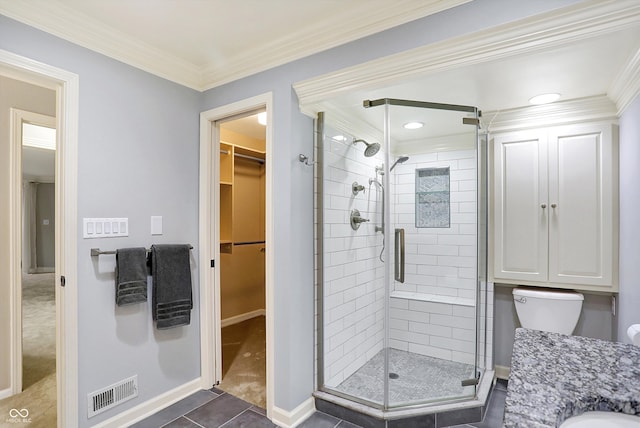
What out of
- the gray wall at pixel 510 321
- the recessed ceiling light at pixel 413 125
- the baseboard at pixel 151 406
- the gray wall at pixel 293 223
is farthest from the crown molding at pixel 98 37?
the gray wall at pixel 510 321

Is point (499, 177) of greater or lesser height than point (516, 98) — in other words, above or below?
below

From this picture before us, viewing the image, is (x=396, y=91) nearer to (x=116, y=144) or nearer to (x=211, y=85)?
(x=211, y=85)

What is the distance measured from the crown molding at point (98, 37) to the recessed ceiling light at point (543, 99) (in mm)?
2426

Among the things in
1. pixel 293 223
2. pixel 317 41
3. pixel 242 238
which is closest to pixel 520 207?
pixel 293 223

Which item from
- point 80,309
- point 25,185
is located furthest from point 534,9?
point 25,185

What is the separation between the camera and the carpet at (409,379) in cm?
219

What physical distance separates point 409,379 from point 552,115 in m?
2.21

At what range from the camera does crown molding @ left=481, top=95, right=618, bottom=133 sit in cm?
222

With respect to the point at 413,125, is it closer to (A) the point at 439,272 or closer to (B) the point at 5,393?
(A) the point at 439,272

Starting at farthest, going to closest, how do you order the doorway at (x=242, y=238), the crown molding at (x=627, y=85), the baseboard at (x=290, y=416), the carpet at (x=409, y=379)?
the doorway at (x=242, y=238) < the carpet at (x=409, y=379) < the baseboard at (x=290, y=416) < the crown molding at (x=627, y=85)

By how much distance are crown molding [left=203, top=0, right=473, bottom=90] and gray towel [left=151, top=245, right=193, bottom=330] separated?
1.29 metres

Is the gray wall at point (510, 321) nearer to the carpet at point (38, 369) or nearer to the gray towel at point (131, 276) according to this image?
the gray towel at point (131, 276)

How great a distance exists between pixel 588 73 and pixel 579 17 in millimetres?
679

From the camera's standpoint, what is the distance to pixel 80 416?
188 cm
